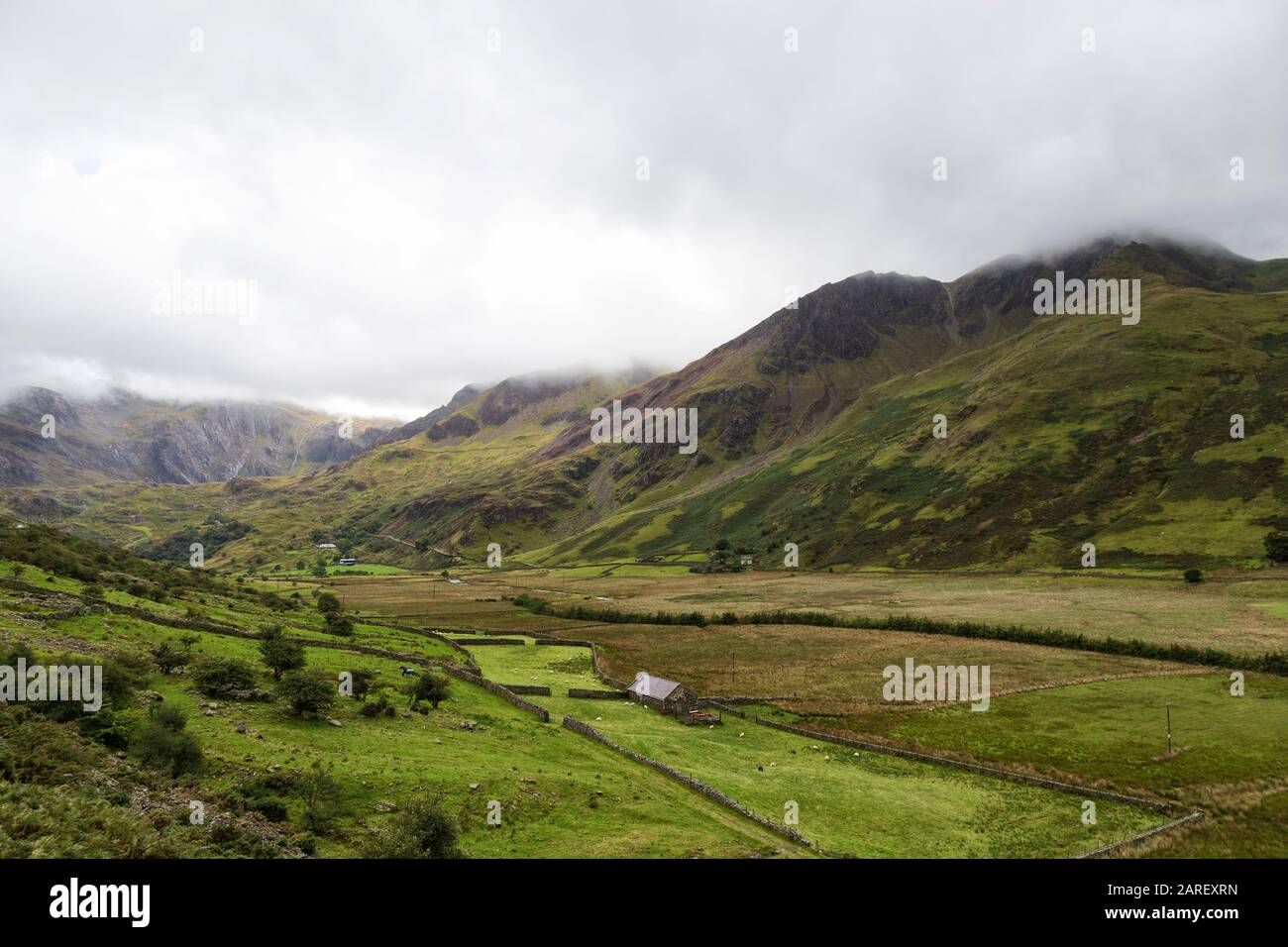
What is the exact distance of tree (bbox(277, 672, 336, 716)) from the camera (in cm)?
4175

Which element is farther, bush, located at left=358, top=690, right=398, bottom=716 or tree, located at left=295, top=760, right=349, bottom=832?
bush, located at left=358, top=690, right=398, bottom=716

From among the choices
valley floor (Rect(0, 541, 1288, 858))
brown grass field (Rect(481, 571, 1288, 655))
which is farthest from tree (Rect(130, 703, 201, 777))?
brown grass field (Rect(481, 571, 1288, 655))

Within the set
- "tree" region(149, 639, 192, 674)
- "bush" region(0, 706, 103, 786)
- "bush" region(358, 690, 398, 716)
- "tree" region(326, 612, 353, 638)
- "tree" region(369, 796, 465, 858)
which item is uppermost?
"bush" region(0, 706, 103, 786)

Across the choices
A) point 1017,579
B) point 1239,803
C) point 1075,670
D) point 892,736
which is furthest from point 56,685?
point 1017,579

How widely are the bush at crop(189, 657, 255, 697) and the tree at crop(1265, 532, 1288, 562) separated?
16299 centimetres

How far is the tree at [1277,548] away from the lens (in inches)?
4537

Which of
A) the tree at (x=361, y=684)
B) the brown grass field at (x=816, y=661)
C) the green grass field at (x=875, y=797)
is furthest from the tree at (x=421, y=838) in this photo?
the brown grass field at (x=816, y=661)

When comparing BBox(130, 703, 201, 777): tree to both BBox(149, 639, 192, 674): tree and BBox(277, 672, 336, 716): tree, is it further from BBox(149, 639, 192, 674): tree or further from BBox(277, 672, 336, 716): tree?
BBox(149, 639, 192, 674): tree

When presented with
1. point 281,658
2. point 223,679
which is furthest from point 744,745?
point 223,679

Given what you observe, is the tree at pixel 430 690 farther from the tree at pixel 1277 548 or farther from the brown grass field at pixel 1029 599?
the tree at pixel 1277 548
